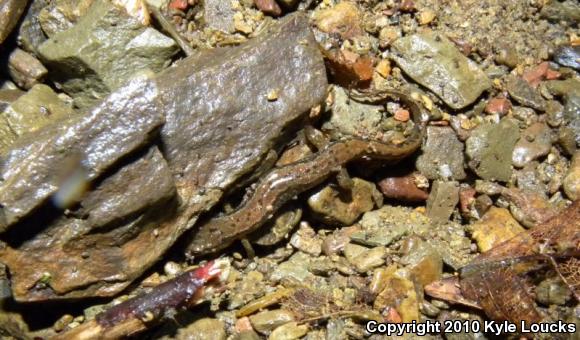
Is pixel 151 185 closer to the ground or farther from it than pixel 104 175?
closer to the ground

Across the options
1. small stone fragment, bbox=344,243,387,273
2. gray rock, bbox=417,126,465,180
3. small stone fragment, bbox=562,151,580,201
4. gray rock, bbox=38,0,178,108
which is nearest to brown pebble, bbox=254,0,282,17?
gray rock, bbox=38,0,178,108

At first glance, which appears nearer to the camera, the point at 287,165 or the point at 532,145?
the point at 287,165

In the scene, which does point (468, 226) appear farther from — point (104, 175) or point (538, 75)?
point (104, 175)

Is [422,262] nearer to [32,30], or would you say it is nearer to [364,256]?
[364,256]

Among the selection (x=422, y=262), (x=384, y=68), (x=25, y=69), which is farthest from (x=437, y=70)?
(x=25, y=69)

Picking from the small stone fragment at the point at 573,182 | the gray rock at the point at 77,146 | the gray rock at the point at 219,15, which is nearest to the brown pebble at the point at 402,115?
the small stone fragment at the point at 573,182

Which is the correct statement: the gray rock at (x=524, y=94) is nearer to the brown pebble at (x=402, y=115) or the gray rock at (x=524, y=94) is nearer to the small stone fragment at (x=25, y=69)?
the brown pebble at (x=402, y=115)

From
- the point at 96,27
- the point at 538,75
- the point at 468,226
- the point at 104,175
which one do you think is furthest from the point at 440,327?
the point at 96,27
